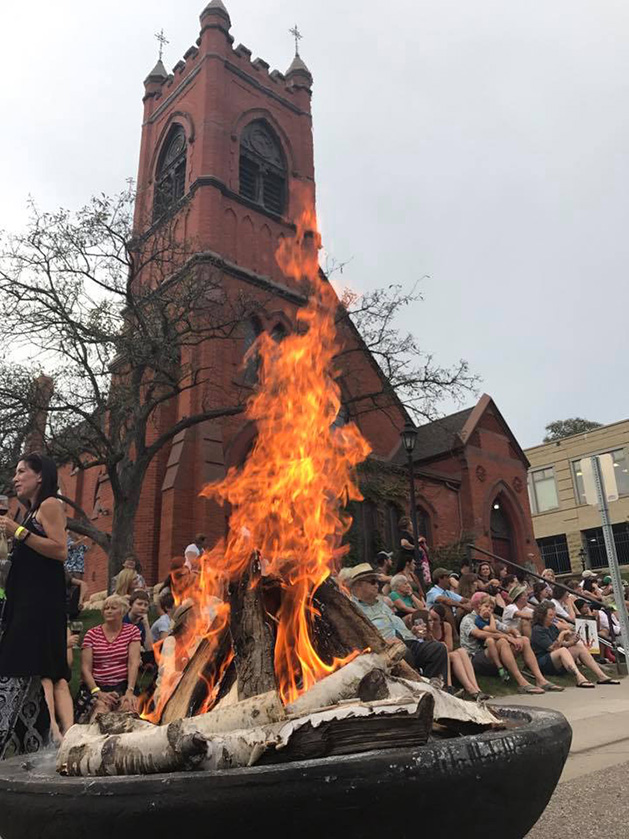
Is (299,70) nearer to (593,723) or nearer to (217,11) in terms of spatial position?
(217,11)

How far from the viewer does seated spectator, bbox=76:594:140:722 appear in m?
5.68

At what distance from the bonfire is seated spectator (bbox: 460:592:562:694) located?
6.35 m

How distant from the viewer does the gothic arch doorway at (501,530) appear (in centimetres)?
2675

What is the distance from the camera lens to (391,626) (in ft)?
20.5

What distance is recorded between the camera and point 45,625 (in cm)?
372

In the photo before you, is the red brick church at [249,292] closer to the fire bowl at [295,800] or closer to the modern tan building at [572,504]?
the modern tan building at [572,504]

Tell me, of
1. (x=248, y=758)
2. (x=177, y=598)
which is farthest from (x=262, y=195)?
(x=248, y=758)

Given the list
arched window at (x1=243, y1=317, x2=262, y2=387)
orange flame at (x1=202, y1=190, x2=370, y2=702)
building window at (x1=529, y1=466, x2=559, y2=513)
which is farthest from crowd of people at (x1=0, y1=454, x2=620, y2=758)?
building window at (x1=529, y1=466, x2=559, y2=513)

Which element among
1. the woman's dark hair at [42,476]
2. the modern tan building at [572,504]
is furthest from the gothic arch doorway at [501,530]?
the woman's dark hair at [42,476]

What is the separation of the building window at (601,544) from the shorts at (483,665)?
103ft

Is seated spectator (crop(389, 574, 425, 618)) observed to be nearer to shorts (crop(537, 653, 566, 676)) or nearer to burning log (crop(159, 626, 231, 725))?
shorts (crop(537, 653, 566, 676))

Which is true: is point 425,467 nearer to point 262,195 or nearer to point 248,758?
point 262,195

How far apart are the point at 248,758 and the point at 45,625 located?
253cm

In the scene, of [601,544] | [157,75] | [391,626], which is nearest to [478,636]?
[391,626]
